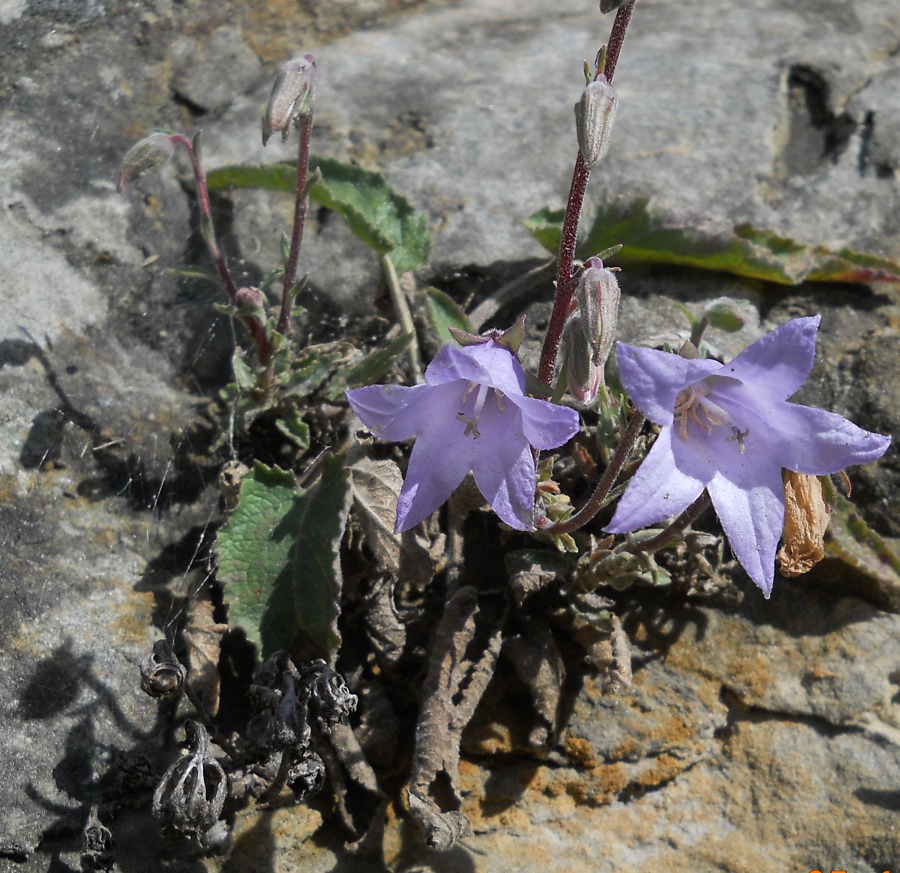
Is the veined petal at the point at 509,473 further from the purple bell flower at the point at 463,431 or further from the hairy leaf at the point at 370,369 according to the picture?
the hairy leaf at the point at 370,369

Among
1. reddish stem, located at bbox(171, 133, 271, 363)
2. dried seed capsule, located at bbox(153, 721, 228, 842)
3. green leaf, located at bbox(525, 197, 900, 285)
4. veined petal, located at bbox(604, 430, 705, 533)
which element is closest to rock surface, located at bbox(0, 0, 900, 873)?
green leaf, located at bbox(525, 197, 900, 285)

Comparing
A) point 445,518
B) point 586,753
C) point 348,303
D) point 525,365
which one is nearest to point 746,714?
point 586,753

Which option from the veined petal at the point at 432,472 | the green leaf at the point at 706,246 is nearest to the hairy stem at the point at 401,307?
the green leaf at the point at 706,246

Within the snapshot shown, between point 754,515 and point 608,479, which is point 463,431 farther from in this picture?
point 754,515

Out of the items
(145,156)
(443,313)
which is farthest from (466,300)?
(145,156)

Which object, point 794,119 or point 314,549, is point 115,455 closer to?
point 314,549

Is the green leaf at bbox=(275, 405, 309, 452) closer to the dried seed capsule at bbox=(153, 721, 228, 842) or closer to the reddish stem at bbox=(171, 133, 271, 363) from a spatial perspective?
the reddish stem at bbox=(171, 133, 271, 363)
